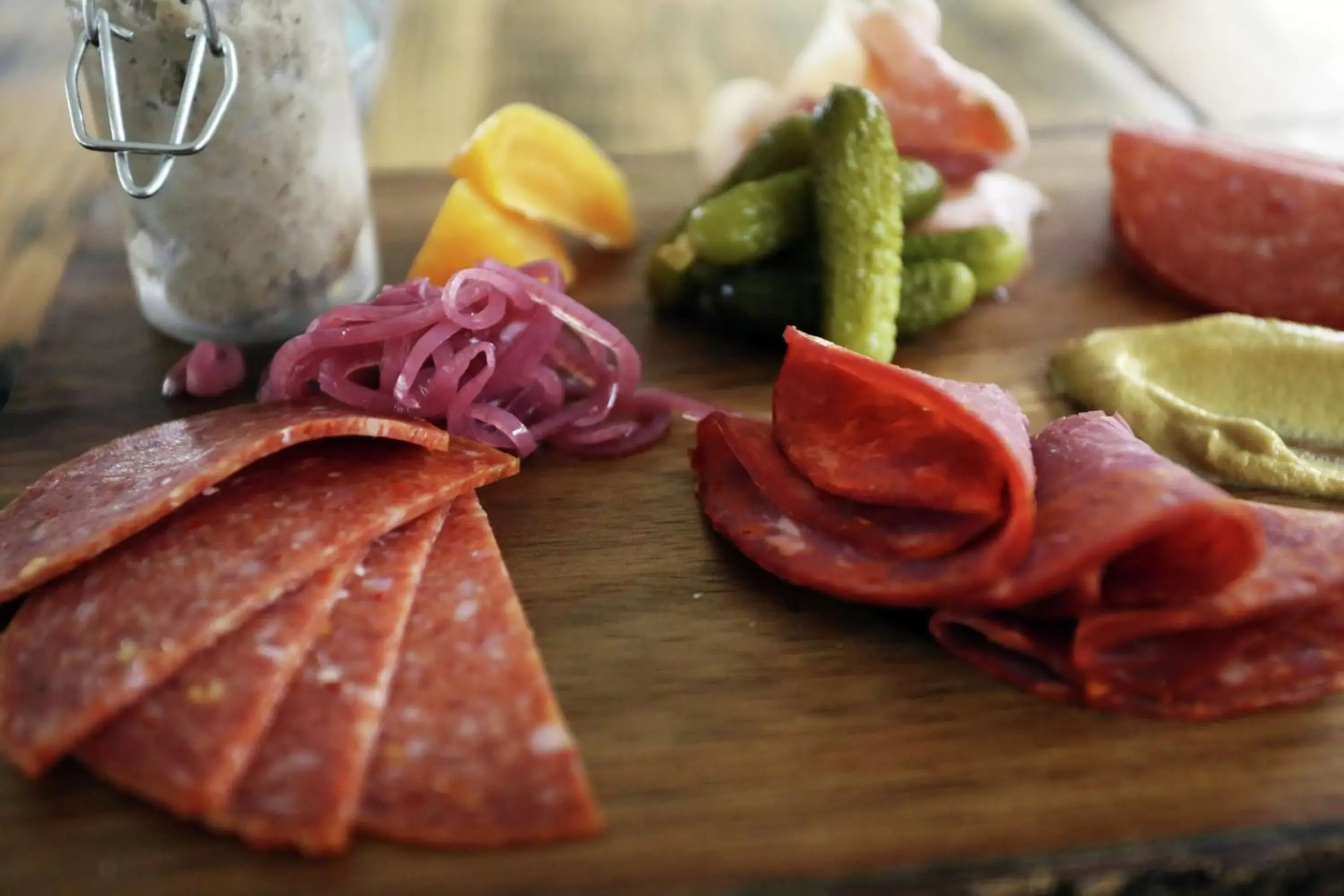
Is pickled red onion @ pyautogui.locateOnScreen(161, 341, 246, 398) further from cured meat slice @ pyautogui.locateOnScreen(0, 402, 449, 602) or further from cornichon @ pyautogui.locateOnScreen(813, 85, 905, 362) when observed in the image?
cornichon @ pyautogui.locateOnScreen(813, 85, 905, 362)

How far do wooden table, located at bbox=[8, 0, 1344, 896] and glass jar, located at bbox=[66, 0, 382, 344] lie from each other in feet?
0.58

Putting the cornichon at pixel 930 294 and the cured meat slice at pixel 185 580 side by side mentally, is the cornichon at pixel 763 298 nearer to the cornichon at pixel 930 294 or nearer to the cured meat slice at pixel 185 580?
the cornichon at pixel 930 294

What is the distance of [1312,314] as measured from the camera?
1.82 meters

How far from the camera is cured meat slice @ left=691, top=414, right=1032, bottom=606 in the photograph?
1.14 metres

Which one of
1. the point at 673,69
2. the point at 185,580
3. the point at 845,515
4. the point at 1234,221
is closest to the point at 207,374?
the point at 185,580

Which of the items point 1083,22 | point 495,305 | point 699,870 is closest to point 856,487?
point 699,870

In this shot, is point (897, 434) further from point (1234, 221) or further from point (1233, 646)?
point (1234, 221)

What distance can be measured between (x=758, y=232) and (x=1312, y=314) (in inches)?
37.2

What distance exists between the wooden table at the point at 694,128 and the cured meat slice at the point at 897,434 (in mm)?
162

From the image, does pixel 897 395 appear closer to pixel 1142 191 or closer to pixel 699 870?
pixel 699 870

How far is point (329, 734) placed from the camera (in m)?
1.00

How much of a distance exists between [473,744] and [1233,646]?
787mm

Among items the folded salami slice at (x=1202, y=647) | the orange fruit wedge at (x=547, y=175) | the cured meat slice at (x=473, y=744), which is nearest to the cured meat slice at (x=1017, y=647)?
the folded salami slice at (x=1202, y=647)

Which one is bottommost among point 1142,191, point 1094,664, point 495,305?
point 1094,664
